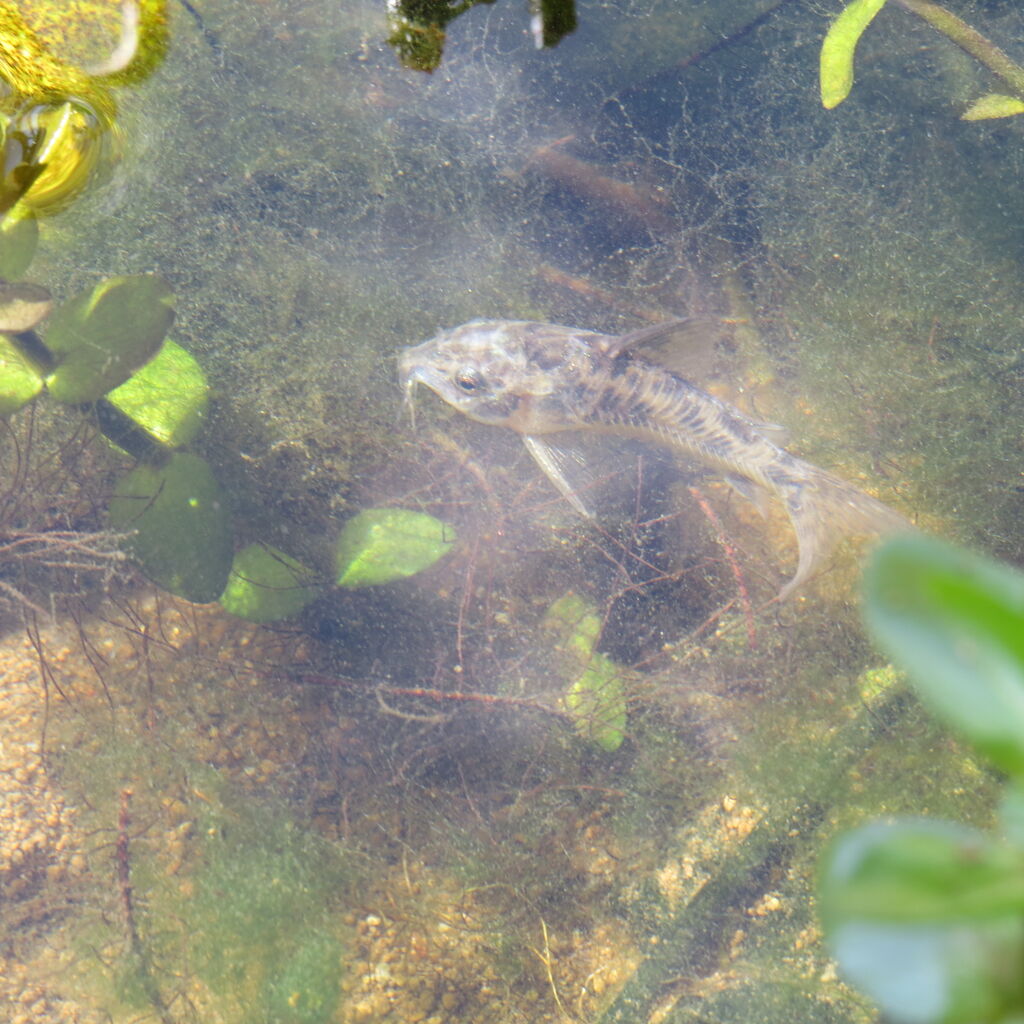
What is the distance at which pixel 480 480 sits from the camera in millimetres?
3941

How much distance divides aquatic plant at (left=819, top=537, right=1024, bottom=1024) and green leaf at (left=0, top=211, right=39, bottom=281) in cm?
393

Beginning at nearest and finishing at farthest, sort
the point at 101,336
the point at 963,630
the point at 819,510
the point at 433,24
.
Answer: the point at 963,630
the point at 819,510
the point at 101,336
the point at 433,24

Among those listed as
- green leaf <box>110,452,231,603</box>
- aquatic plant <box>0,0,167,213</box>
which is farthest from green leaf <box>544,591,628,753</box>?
aquatic plant <box>0,0,167,213</box>

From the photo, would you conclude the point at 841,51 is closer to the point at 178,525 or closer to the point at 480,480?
the point at 480,480

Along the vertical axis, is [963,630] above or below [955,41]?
above

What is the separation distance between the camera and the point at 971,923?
1.72ft

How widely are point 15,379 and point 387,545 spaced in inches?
72.7

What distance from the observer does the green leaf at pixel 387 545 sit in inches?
143

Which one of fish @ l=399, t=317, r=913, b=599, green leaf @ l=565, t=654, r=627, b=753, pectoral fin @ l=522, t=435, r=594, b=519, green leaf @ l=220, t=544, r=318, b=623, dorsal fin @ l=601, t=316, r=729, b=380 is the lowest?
green leaf @ l=565, t=654, r=627, b=753

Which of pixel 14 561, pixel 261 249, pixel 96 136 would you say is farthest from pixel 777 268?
pixel 14 561

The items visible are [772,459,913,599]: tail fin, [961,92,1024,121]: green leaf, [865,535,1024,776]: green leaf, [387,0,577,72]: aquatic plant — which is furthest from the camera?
[387,0,577,72]: aquatic plant

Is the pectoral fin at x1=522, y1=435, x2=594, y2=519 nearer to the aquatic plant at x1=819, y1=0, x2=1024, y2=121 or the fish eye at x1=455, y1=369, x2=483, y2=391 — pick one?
the fish eye at x1=455, y1=369, x2=483, y2=391

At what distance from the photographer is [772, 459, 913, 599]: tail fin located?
3283mm

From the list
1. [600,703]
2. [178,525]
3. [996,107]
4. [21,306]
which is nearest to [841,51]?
[996,107]
